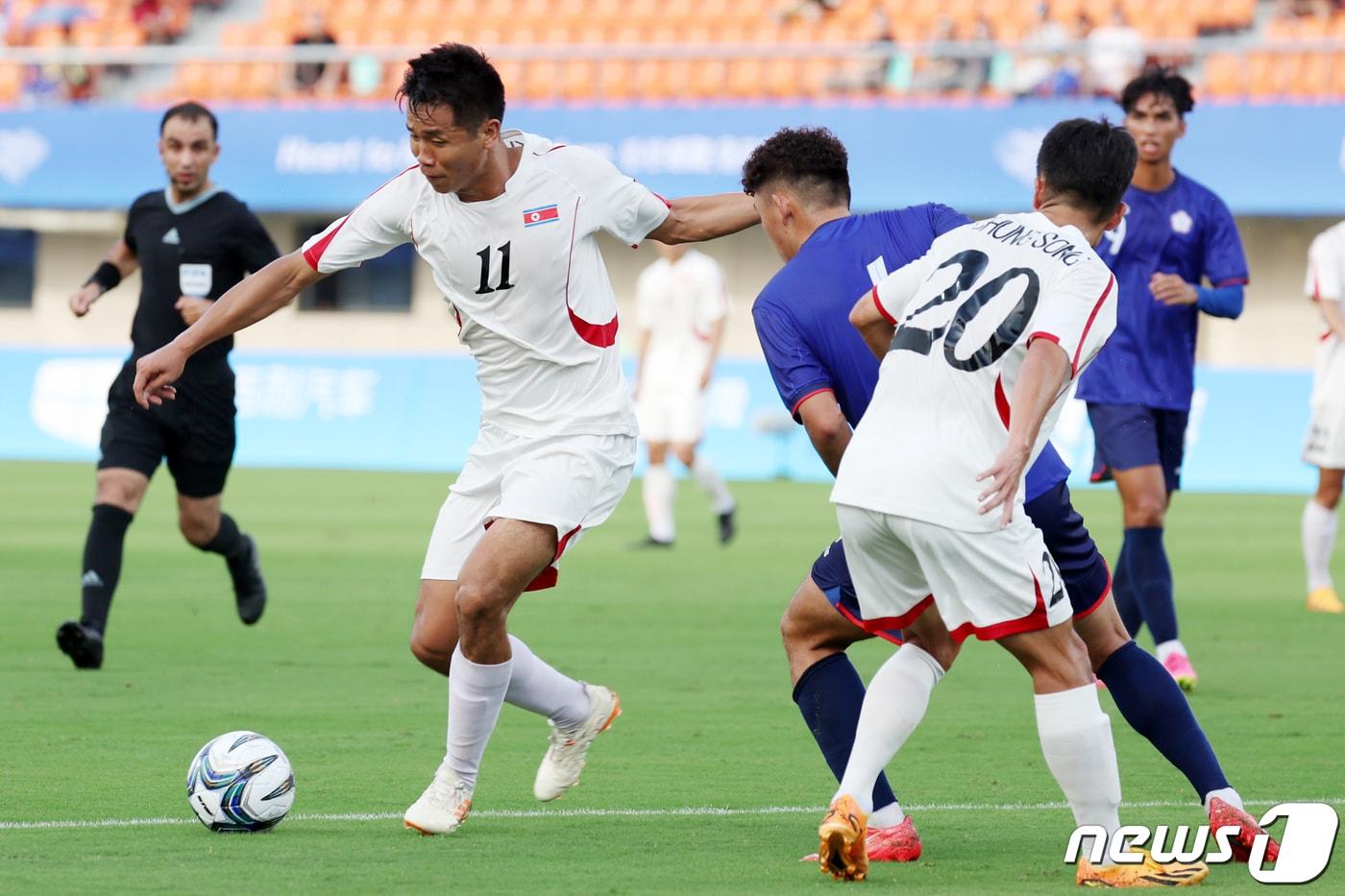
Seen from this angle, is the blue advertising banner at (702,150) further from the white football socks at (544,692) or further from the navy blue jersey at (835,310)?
the navy blue jersey at (835,310)

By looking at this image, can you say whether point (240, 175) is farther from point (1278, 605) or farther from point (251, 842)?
point (251, 842)

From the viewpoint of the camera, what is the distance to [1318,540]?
11.8 meters

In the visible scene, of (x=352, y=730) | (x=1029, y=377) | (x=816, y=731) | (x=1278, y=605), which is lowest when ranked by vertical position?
(x=1278, y=605)

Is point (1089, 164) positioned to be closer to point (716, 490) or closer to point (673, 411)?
point (716, 490)

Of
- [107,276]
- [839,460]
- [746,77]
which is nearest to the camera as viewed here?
[839,460]

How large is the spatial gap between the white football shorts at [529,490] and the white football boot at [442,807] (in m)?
0.58

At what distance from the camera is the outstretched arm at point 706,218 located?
6.05 metres

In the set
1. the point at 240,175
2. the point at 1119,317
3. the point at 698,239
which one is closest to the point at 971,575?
the point at 698,239

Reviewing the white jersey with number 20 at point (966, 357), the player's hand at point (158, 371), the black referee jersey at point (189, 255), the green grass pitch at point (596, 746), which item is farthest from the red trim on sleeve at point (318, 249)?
the black referee jersey at point (189, 255)

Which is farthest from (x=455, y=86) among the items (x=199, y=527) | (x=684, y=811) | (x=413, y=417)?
(x=413, y=417)

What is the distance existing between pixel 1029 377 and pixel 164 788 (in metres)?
3.04

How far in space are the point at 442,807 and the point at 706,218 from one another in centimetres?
184

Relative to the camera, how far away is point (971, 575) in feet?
15.7

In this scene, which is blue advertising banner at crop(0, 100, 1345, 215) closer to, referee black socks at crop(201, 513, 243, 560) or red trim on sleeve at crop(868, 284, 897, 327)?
referee black socks at crop(201, 513, 243, 560)
